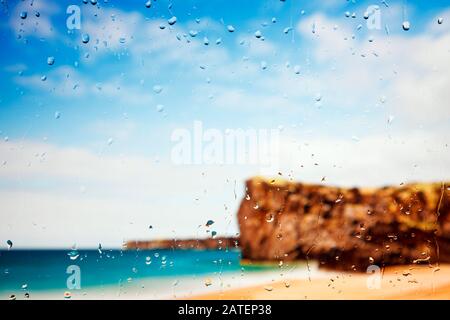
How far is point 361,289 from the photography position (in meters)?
6.70

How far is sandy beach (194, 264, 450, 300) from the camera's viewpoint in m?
5.74

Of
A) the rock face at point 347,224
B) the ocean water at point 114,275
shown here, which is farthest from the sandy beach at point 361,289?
the ocean water at point 114,275

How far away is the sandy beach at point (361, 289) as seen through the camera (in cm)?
574

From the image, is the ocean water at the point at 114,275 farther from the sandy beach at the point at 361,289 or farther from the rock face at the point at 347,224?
the sandy beach at the point at 361,289

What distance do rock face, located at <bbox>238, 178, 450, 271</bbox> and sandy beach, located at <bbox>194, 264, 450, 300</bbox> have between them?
28.9 inches

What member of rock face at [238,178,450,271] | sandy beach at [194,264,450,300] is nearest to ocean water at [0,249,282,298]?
rock face at [238,178,450,271]

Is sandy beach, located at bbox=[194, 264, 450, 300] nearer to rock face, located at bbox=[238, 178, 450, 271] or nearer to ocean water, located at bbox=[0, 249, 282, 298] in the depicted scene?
rock face, located at bbox=[238, 178, 450, 271]

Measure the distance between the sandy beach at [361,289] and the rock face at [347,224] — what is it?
734 mm

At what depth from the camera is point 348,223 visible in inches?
466

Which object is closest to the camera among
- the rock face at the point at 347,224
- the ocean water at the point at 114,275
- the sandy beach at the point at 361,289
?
the sandy beach at the point at 361,289

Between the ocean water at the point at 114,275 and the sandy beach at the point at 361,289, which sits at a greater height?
the sandy beach at the point at 361,289

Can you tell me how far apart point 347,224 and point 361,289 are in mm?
5275
